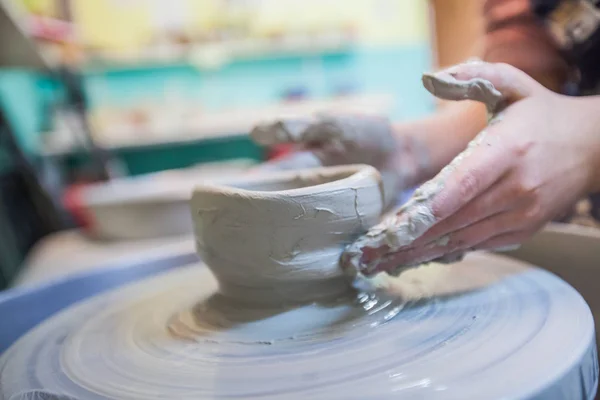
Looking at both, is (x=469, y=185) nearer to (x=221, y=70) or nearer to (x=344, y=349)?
(x=344, y=349)

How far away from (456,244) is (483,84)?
0.17 meters

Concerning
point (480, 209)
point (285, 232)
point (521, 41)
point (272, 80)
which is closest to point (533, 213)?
point (480, 209)

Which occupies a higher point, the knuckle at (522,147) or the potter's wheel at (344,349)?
the knuckle at (522,147)

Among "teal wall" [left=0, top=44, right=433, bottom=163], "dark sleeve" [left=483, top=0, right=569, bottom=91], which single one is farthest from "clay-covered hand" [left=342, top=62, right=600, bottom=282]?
"teal wall" [left=0, top=44, right=433, bottom=163]

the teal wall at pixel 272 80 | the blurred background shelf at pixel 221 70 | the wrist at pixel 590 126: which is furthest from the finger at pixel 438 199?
the teal wall at pixel 272 80

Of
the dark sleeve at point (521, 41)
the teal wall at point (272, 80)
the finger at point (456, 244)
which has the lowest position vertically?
the teal wall at point (272, 80)

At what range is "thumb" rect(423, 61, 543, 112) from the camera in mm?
583

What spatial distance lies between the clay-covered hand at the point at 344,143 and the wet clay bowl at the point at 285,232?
0.19m

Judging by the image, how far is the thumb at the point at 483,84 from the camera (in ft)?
1.91

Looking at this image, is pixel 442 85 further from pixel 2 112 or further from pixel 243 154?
pixel 243 154

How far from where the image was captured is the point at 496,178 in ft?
2.00

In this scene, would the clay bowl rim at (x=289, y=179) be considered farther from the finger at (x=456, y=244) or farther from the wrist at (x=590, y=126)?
the wrist at (x=590, y=126)

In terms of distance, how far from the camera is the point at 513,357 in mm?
479

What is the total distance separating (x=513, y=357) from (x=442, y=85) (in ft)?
0.86
